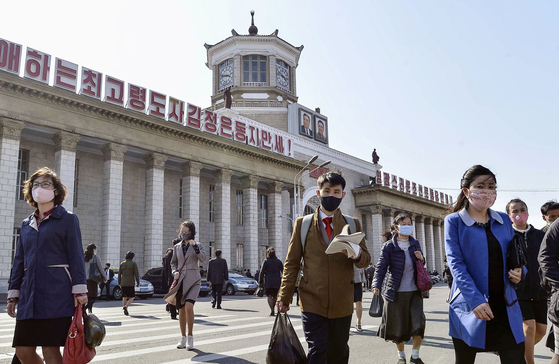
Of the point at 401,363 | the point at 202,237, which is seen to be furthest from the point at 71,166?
the point at 401,363

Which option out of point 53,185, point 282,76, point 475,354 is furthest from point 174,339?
point 282,76

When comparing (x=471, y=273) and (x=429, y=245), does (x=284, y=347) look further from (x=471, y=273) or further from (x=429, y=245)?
(x=429, y=245)

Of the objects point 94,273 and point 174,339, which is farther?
point 94,273

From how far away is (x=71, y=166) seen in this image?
85.1 feet

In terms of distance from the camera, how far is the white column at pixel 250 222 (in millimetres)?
35438

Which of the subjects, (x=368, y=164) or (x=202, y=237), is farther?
(x=368, y=164)

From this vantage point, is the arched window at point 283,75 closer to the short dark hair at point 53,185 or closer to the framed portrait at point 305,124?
the framed portrait at point 305,124

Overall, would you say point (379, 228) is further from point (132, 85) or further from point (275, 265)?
point (275, 265)

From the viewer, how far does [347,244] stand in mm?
4172

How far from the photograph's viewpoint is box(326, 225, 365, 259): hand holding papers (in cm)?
417

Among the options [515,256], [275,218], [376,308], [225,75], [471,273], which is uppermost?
[225,75]

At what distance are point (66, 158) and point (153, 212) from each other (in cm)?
619

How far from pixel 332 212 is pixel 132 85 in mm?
26767

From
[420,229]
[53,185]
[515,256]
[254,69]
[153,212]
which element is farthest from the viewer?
[420,229]
